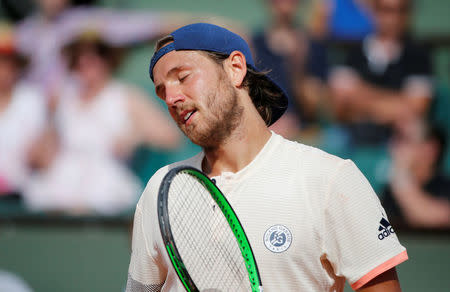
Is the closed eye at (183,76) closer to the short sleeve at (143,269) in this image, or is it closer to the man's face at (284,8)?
the short sleeve at (143,269)

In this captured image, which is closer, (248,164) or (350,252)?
(350,252)

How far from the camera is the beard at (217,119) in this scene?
7.54 ft

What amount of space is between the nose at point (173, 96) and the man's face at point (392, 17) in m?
3.82

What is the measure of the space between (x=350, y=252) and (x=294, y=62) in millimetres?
3913

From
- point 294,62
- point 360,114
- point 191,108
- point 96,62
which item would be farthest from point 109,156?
point 191,108

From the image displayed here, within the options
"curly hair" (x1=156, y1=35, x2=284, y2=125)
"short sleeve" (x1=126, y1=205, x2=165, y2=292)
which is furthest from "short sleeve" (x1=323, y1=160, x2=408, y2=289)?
"short sleeve" (x1=126, y1=205, x2=165, y2=292)

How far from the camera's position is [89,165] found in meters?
6.21

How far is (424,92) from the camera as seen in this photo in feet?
18.4

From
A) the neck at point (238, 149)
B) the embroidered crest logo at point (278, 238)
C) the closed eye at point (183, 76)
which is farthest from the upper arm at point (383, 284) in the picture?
the closed eye at point (183, 76)

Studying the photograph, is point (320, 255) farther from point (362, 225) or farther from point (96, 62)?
→ point (96, 62)

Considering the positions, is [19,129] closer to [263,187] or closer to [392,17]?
[392,17]

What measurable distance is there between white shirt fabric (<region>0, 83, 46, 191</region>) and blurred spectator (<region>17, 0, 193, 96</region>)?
0.60 feet

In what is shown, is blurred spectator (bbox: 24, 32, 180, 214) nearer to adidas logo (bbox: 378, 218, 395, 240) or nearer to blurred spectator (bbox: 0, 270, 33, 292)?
blurred spectator (bbox: 0, 270, 33, 292)

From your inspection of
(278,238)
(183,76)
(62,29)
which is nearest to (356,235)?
(278,238)
